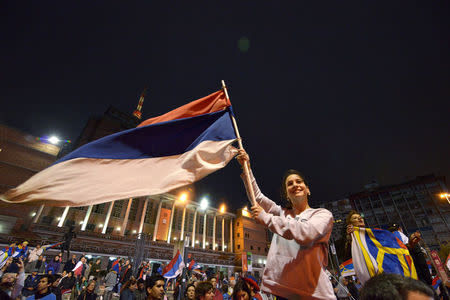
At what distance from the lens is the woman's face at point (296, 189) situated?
2.35 meters

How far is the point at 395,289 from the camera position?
124 centimetres

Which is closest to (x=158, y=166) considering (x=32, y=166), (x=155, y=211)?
A: (x=32, y=166)

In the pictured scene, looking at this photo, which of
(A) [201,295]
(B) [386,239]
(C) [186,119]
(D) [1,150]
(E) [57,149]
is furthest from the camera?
(E) [57,149]

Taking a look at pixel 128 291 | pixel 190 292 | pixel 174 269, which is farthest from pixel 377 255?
pixel 174 269

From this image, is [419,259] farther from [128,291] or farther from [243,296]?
[128,291]

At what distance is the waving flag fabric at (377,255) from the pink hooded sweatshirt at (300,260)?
1506mm

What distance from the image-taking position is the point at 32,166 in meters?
31.1

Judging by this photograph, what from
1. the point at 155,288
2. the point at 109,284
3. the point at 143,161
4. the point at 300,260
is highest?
the point at 143,161

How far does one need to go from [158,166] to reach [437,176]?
79.3m

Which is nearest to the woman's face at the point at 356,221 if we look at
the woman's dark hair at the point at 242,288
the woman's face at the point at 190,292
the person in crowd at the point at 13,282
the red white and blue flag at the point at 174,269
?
the woman's dark hair at the point at 242,288

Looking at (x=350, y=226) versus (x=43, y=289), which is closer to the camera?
(x=350, y=226)

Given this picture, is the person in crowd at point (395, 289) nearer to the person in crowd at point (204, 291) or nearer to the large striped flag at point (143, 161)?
the large striped flag at point (143, 161)

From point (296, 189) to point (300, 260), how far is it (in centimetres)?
81

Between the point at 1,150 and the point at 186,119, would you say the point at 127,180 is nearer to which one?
the point at 186,119
